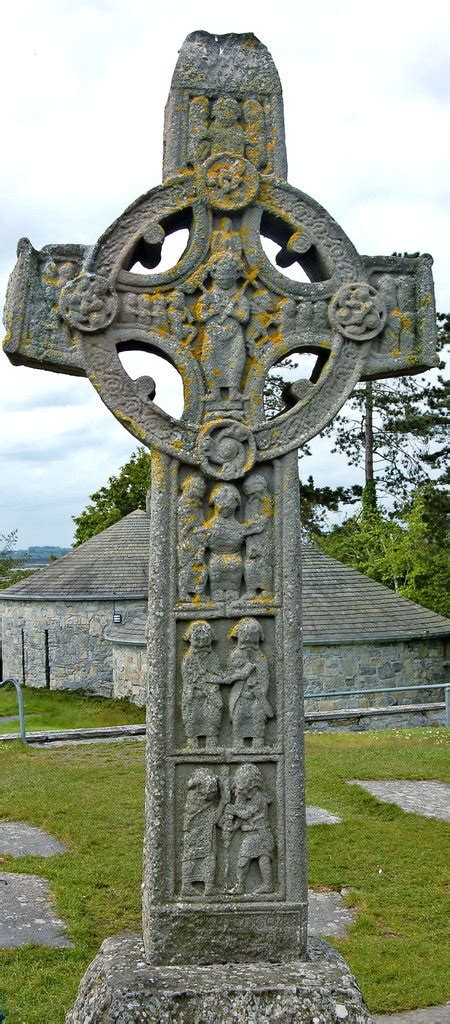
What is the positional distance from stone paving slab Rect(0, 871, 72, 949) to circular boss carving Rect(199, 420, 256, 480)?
324 cm

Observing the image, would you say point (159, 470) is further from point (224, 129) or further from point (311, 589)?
point (311, 589)

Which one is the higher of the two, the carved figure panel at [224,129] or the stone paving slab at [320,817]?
the carved figure panel at [224,129]

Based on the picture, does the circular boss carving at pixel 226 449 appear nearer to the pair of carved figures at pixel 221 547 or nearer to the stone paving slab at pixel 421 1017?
the pair of carved figures at pixel 221 547

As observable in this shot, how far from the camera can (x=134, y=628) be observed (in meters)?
19.5

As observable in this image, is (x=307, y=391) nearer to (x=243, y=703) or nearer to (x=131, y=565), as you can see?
(x=243, y=703)

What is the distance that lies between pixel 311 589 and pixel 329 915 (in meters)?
12.4

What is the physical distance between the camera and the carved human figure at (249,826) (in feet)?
11.0

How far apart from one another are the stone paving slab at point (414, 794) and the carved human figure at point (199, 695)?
5.29 m

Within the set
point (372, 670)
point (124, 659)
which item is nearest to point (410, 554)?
point (372, 670)

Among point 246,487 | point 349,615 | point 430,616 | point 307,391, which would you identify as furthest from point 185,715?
point 430,616

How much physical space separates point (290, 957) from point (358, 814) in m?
5.13

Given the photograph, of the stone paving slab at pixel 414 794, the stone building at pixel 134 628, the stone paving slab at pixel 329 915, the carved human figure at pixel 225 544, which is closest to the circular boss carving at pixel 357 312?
the carved human figure at pixel 225 544

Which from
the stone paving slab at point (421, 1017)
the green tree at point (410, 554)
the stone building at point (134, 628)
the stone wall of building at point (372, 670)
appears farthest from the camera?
the green tree at point (410, 554)

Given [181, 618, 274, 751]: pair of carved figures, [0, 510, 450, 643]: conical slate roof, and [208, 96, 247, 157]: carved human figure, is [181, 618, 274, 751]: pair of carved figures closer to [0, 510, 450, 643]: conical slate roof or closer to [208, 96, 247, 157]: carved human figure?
[208, 96, 247, 157]: carved human figure
